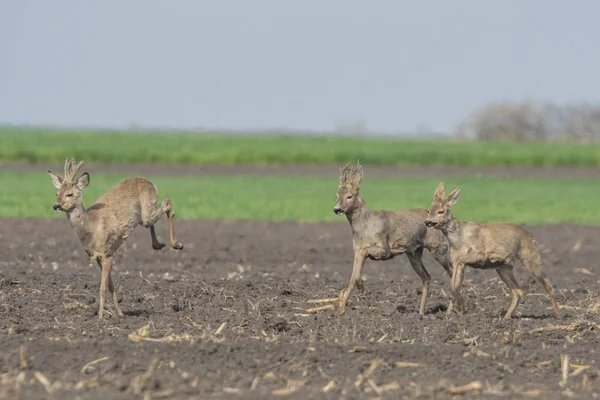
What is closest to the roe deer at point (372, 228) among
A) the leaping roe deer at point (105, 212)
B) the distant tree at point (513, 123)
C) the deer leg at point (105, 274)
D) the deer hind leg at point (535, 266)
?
the deer hind leg at point (535, 266)

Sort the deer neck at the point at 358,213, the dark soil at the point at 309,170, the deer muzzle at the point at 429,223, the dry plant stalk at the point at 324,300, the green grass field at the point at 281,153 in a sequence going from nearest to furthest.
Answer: the deer muzzle at the point at 429,223
the deer neck at the point at 358,213
the dry plant stalk at the point at 324,300
the dark soil at the point at 309,170
the green grass field at the point at 281,153

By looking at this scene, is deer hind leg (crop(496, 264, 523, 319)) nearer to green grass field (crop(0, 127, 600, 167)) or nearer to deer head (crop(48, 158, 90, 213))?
deer head (crop(48, 158, 90, 213))

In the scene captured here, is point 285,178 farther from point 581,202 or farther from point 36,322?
point 36,322

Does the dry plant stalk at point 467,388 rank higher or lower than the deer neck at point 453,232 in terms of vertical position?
lower

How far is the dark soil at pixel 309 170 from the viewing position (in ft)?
160

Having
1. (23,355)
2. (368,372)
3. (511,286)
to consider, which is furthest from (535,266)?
(23,355)

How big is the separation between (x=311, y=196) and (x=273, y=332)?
2261cm

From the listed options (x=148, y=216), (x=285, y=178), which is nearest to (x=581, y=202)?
(x=285, y=178)

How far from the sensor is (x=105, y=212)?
49.9ft

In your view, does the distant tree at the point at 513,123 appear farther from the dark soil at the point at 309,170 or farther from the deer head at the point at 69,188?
the deer head at the point at 69,188

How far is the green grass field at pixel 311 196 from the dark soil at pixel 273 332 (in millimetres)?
7690

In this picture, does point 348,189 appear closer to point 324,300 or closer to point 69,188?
point 324,300

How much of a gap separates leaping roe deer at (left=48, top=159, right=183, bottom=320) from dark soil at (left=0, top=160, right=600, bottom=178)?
31.1 meters

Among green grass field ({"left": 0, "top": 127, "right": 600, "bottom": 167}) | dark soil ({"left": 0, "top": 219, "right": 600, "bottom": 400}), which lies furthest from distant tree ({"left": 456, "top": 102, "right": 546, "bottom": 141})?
dark soil ({"left": 0, "top": 219, "right": 600, "bottom": 400})
